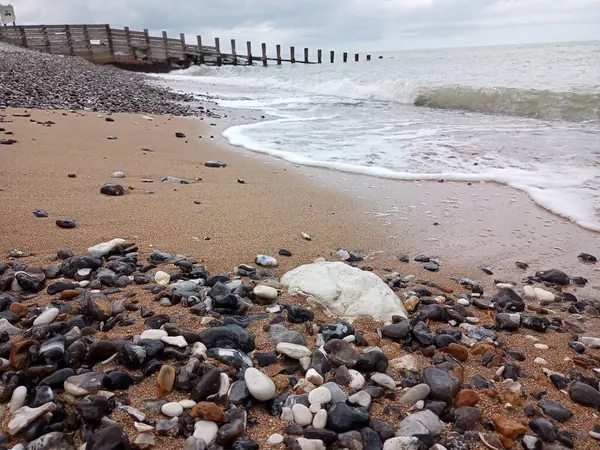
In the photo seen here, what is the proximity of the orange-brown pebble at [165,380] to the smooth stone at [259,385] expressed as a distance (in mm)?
244

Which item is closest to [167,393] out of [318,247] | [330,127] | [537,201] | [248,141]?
[318,247]

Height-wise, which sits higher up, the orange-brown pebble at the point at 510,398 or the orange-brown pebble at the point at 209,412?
→ the orange-brown pebble at the point at 209,412

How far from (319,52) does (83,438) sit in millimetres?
42582

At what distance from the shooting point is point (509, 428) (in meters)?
1.43

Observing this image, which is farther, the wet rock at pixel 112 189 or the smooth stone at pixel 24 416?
the wet rock at pixel 112 189

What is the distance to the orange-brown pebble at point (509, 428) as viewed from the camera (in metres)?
1.42

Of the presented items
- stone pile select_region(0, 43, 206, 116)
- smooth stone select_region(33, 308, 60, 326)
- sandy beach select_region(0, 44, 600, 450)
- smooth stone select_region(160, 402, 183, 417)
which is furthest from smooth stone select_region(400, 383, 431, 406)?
stone pile select_region(0, 43, 206, 116)

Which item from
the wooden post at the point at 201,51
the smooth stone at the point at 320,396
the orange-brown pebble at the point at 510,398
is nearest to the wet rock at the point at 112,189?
the smooth stone at the point at 320,396

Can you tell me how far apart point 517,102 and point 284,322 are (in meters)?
11.4

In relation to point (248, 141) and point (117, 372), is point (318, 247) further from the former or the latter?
point (248, 141)

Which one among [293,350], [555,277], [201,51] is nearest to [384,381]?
[293,350]

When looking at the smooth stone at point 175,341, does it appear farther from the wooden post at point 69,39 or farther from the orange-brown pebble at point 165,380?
the wooden post at point 69,39

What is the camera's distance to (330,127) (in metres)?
8.42

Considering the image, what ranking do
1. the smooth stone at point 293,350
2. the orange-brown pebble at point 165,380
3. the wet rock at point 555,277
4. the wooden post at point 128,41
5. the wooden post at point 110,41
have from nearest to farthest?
the orange-brown pebble at point 165,380, the smooth stone at point 293,350, the wet rock at point 555,277, the wooden post at point 110,41, the wooden post at point 128,41
